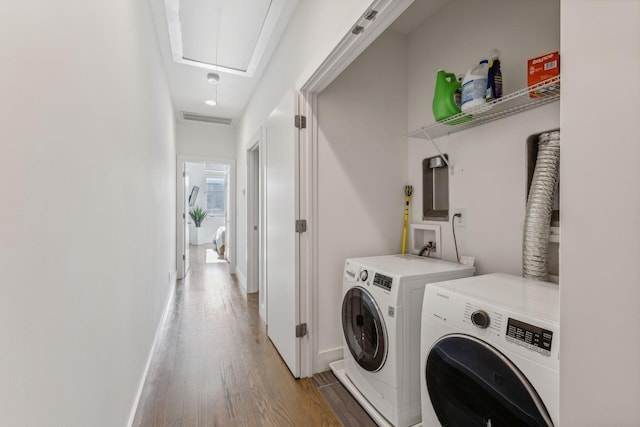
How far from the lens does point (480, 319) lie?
1060 mm

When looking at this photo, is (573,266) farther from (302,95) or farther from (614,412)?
(302,95)

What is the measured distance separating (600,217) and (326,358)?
1.97 metres

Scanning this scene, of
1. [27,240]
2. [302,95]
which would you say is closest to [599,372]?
[27,240]

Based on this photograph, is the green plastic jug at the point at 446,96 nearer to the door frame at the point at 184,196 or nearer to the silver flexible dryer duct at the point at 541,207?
the silver flexible dryer duct at the point at 541,207

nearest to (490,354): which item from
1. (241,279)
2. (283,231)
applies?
(283,231)

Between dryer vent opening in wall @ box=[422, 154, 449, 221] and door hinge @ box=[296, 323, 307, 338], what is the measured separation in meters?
1.24

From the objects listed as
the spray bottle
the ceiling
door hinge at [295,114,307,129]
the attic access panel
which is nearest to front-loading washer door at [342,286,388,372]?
door hinge at [295,114,307,129]

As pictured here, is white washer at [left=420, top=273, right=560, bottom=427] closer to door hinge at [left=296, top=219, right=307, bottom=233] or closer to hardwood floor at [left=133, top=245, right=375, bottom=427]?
hardwood floor at [left=133, top=245, right=375, bottom=427]

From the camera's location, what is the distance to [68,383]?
2.75 feet

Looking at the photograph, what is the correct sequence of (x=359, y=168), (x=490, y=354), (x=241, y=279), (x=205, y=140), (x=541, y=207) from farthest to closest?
1. (x=205, y=140)
2. (x=241, y=279)
3. (x=359, y=168)
4. (x=541, y=207)
5. (x=490, y=354)

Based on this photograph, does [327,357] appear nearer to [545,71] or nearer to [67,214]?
[67,214]

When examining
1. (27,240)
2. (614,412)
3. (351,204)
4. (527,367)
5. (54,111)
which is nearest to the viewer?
(614,412)

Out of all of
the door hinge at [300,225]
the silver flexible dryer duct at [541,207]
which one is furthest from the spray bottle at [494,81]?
the door hinge at [300,225]

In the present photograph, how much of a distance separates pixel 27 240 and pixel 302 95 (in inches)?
68.3
